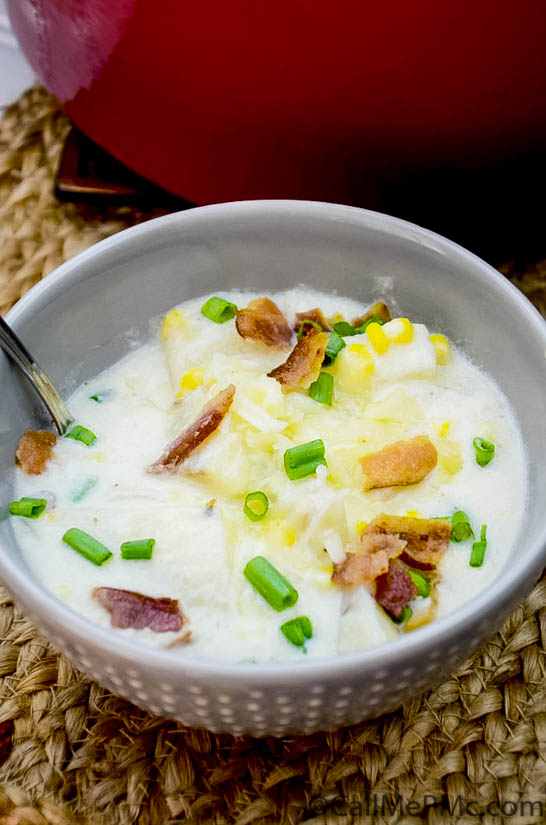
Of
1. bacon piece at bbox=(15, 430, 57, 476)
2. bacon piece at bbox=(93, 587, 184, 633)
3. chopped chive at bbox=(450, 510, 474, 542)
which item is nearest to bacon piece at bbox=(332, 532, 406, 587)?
chopped chive at bbox=(450, 510, 474, 542)

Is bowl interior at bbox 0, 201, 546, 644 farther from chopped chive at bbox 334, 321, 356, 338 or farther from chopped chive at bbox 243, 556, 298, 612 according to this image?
chopped chive at bbox 243, 556, 298, 612

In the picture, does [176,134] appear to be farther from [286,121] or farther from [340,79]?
[340,79]

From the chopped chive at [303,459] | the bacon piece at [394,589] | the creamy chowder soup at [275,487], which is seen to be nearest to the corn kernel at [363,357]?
the creamy chowder soup at [275,487]

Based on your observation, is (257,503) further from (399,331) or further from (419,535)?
(399,331)

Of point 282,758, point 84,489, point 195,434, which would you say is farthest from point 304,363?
point 282,758

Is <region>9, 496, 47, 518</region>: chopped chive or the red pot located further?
the red pot

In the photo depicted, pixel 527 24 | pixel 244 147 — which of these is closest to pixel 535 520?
pixel 527 24
